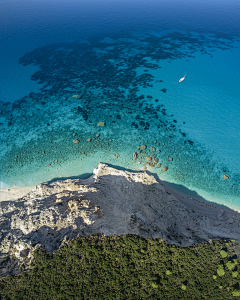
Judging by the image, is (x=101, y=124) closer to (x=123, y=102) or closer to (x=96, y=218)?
(x=123, y=102)

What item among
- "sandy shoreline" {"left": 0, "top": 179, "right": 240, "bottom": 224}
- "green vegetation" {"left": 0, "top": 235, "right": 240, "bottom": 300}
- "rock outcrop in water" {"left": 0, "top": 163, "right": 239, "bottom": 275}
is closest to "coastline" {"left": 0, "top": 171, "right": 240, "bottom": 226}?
"sandy shoreline" {"left": 0, "top": 179, "right": 240, "bottom": 224}

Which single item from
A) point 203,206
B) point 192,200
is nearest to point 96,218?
point 192,200

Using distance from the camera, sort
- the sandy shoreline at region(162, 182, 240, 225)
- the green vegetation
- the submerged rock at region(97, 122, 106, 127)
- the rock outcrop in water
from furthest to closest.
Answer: the submerged rock at region(97, 122, 106, 127)
the sandy shoreline at region(162, 182, 240, 225)
the rock outcrop in water
the green vegetation

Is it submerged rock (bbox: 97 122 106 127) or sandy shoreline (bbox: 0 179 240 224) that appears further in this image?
submerged rock (bbox: 97 122 106 127)

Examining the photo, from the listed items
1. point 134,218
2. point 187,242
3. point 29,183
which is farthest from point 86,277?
point 29,183

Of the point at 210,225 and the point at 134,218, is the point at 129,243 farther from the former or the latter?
the point at 210,225

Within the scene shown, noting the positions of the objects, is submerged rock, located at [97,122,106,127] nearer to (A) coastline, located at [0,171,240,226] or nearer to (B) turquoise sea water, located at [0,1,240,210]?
(B) turquoise sea water, located at [0,1,240,210]
